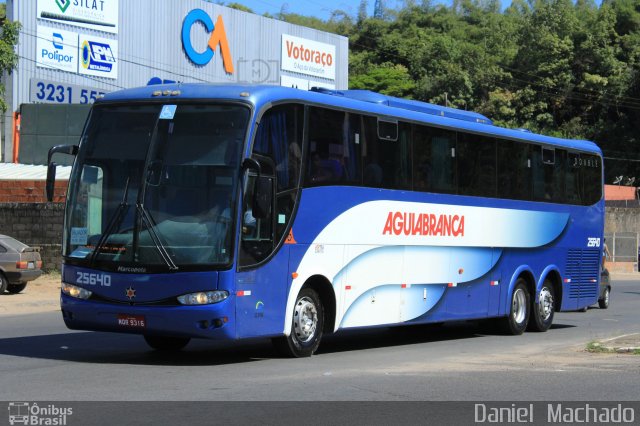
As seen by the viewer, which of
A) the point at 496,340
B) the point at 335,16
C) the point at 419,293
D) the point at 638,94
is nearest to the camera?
the point at 419,293

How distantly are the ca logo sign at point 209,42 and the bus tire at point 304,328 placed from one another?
4620cm

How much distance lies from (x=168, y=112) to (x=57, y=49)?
39878 mm

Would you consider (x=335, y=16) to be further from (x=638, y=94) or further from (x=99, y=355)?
(x=99, y=355)

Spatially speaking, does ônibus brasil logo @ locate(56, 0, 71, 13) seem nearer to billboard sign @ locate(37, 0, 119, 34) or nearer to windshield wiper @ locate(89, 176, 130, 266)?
billboard sign @ locate(37, 0, 119, 34)

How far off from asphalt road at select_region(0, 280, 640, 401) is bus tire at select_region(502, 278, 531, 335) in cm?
59

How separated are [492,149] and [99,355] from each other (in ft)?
27.9

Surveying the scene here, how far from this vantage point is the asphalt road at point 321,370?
1067cm

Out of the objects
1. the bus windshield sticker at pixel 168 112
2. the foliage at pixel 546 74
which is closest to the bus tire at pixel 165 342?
the bus windshield sticker at pixel 168 112

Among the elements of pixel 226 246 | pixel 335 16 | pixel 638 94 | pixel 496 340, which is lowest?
pixel 496 340

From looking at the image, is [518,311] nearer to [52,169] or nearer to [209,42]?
[52,169]

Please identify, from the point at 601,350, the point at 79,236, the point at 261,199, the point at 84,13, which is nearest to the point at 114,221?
the point at 79,236

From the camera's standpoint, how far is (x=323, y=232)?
1444cm

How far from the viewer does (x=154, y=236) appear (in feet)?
41.6
